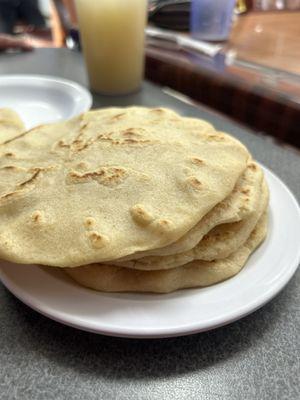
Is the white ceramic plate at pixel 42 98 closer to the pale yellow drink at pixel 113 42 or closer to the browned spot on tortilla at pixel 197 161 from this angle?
the pale yellow drink at pixel 113 42

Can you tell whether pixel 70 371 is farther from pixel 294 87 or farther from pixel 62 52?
pixel 62 52

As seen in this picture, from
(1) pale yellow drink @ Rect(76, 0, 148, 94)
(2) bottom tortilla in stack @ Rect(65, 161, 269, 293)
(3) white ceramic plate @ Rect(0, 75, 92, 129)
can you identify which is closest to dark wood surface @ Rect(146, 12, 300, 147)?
(1) pale yellow drink @ Rect(76, 0, 148, 94)

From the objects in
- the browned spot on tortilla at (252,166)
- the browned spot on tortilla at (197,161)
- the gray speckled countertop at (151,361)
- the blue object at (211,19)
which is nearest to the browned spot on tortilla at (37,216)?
the gray speckled countertop at (151,361)

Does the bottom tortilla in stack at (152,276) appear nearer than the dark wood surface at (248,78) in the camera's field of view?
Yes

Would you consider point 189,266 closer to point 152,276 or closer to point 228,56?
point 152,276

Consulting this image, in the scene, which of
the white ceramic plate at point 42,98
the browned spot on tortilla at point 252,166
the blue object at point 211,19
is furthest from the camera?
the blue object at point 211,19

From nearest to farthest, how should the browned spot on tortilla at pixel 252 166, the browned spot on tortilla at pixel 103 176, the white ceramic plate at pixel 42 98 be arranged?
the browned spot on tortilla at pixel 103 176 → the browned spot on tortilla at pixel 252 166 → the white ceramic plate at pixel 42 98

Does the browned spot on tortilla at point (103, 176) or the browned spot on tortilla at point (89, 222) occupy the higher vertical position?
the browned spot on tortilla at point (103, 176)

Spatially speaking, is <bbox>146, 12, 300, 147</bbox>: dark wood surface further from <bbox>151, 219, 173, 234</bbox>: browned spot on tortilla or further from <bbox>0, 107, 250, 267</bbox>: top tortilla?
<bbox>151, 219, 173, 234</bbox>: browned spot on tortilla
